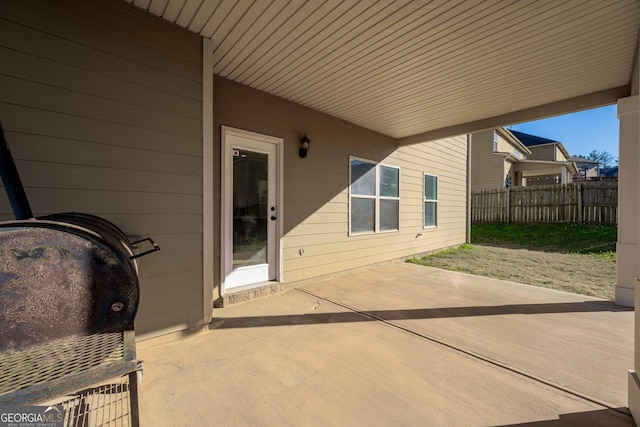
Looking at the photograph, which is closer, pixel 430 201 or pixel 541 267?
pixel 541 267

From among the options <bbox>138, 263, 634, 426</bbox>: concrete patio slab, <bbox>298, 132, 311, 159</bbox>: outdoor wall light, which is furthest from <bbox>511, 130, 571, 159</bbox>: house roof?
<bbox>298, 132, 311, 159</bbox>: outdoor wall light

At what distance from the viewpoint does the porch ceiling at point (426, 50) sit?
2.21 meters

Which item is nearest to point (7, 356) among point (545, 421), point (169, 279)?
point (169, 279)

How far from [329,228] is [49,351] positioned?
3.65 metres

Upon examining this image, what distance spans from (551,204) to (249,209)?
11428 mm

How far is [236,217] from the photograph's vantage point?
342 cm

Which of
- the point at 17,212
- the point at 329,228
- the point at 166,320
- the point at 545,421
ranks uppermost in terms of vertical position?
the point at 17,212

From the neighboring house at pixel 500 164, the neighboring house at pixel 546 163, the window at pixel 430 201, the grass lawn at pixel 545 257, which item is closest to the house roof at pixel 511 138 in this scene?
the neighboring house at pixel 500 164

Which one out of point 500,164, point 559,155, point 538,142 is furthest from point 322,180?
point 559,155

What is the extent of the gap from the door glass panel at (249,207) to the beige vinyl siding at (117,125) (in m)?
0.81

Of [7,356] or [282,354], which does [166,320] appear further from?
[7,356]

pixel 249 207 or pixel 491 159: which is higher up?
pixel 491 159

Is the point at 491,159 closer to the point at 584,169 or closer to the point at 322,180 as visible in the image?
the point at 322,180

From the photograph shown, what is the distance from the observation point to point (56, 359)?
110 centimetres
